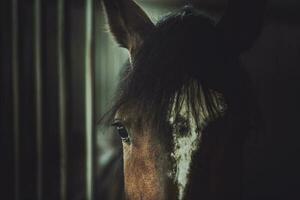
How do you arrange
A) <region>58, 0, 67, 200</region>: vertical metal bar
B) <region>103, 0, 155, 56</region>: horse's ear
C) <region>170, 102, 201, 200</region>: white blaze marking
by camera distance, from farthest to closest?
<region>58, 0, 67, 200</region>: vertical metal bar → <region>103, 0, 155, 56</region>: horse's ear → <region>170, 102, 201, 200</region>: white blaze marking

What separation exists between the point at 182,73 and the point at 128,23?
175mm

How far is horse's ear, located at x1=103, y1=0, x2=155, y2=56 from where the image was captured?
0.79 metres

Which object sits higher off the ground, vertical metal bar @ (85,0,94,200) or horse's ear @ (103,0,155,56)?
horse's ear @ (103,0,155,56)

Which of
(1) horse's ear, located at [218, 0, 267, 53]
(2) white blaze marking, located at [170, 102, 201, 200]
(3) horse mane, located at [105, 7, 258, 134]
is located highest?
(1) horse's ear, located at [218, 0, 267, 53]

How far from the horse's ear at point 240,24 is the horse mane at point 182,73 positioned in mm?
16

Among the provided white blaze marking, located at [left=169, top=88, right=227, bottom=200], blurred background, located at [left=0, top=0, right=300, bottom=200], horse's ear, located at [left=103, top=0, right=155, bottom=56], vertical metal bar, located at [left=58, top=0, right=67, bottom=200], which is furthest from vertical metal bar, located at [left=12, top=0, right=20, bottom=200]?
white blaze marking, located at [left=169, top=88, right=227, bottom=200]

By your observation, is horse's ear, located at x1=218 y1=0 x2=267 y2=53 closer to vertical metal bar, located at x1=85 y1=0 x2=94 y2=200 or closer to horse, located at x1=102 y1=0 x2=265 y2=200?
horse, located at x1=102 y1=0 x2=265 y2=200

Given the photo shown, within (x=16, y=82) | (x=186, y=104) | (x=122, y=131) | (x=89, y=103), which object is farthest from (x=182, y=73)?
(x=16, y=82)

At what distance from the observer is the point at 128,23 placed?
81cm

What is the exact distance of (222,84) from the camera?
0.72m

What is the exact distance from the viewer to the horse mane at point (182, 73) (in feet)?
2.29

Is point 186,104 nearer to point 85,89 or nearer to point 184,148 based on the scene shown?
point 184,148

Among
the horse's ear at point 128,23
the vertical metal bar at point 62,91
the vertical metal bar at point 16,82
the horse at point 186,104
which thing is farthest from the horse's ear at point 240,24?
the vertical metal bar at point 16,82

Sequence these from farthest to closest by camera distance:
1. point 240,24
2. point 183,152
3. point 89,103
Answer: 1. point 89,103
2. point 240,24
3. point 183,152
